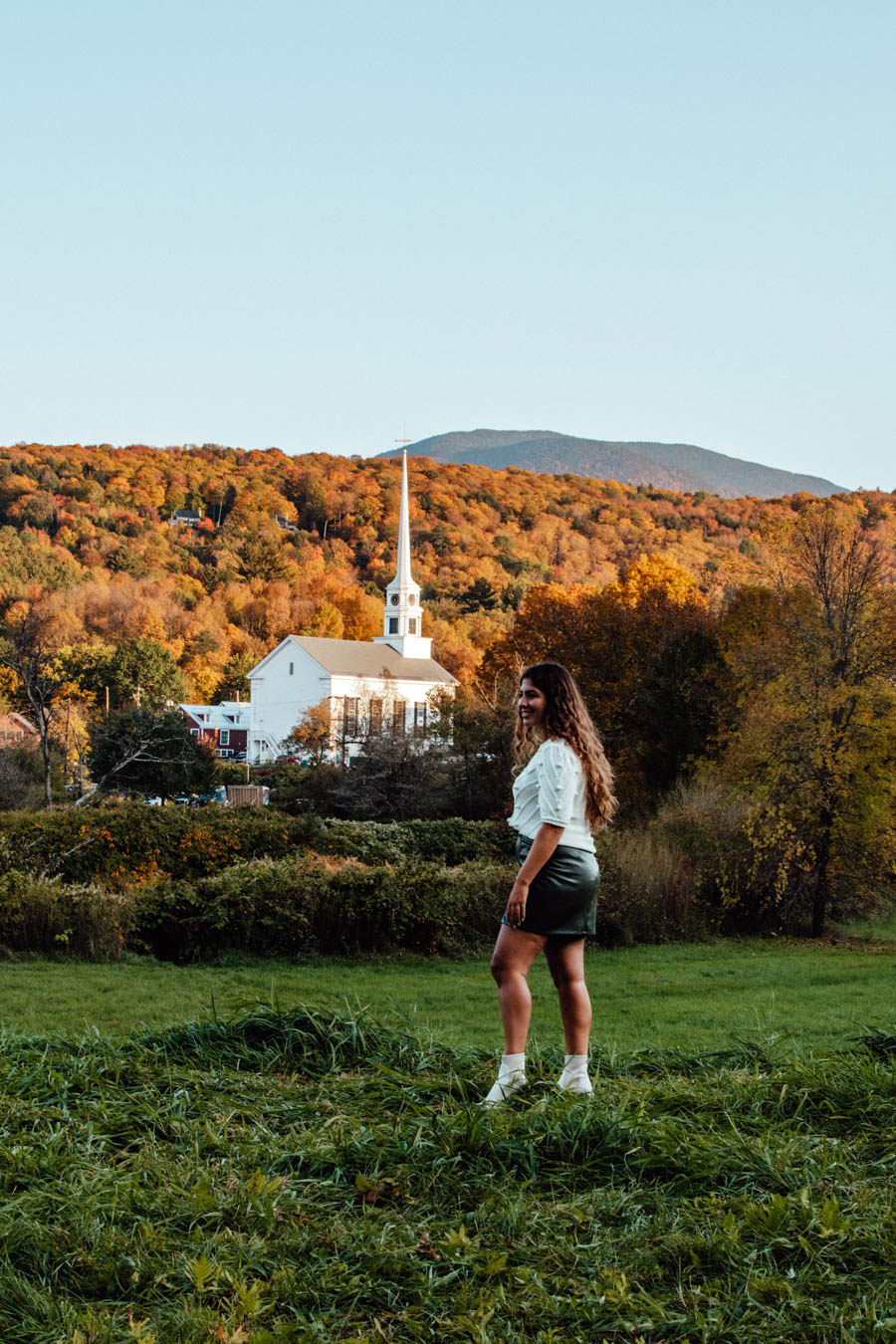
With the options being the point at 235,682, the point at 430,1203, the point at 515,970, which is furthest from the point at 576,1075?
the point at 235,682

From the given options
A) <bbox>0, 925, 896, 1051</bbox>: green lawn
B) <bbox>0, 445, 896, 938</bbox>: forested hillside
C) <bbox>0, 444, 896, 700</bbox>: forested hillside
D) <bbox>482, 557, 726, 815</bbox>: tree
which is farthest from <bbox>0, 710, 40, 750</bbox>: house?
<bbox>0, 444, 896, 700</bbox>: forested hillside

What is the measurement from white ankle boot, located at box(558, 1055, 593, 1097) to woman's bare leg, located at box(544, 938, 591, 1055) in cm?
3

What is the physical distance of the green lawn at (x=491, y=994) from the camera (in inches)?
327

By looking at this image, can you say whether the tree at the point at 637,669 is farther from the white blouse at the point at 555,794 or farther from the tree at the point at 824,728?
the white blouse at the point at 555,794

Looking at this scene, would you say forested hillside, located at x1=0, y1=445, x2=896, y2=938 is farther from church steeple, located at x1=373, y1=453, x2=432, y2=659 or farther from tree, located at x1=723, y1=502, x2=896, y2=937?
church steeple, located at x1=373, y1=453, x2=432, y2=659

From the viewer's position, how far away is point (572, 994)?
16.3 ft

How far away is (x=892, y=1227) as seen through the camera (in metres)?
Answer: 3.37

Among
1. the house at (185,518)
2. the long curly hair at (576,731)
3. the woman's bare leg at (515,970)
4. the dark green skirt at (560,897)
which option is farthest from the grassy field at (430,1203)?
the house at (185,518)

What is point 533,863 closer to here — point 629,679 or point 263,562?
point 629,679

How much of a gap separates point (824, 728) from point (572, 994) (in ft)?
46.7

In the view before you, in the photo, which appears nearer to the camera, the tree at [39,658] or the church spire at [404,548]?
the tree at [39,658]

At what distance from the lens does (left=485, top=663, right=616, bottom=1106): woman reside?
192 inches

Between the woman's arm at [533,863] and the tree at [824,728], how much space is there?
42.9 ft

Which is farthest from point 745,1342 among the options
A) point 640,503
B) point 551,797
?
point 640,503
